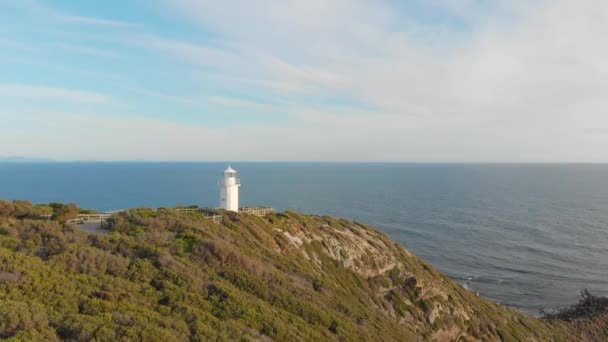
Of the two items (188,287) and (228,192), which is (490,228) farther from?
(188,287)

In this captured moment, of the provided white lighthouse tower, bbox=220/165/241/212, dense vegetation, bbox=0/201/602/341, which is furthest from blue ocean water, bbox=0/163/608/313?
white lighthouse tower, bbox=220/165/241/212

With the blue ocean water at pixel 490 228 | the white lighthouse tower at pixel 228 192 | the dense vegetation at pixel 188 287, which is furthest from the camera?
the blue ocean water at pixel 490 228

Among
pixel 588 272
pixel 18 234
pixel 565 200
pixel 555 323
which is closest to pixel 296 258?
pixel 18 234

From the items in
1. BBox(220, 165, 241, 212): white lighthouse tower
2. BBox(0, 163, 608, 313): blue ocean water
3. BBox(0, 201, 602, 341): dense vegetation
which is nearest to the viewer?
BBox(0, 201, 602, 341): dense vegetation

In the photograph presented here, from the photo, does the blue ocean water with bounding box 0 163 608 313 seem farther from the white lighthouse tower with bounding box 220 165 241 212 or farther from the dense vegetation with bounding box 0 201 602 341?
the white lighthouse tower with bounding box 220 165 241 212

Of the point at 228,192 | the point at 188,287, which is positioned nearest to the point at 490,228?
the point at 228,192

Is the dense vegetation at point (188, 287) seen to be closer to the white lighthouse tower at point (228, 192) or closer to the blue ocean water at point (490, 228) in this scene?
the white lighthouse tower at point (228, 192)

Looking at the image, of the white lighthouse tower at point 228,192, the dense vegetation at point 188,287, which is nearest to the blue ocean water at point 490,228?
the dense vegetation at point 188,287

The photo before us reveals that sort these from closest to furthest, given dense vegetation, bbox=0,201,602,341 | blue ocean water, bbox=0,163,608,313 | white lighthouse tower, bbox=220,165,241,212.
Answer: dense vegetation, bbox=0,201,602,341
white lighthouse tower, bbox=220,165,241,212
blue ocean water, bbox=0,163,608,313
